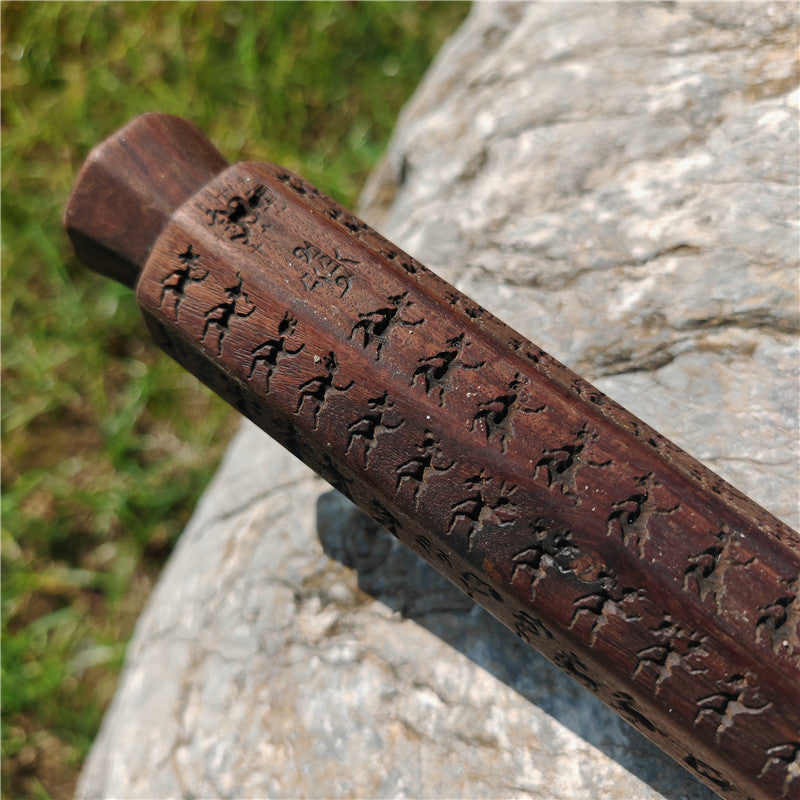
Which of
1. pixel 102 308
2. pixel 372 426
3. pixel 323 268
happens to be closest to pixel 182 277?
pixel 323 268

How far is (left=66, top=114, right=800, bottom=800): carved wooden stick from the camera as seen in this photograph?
1.03 meters

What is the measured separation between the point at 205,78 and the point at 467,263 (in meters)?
1.50

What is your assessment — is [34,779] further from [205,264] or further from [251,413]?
[205,264]

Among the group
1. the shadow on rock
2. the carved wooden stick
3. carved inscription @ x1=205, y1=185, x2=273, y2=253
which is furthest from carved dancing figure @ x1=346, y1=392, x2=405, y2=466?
the shadow on rock

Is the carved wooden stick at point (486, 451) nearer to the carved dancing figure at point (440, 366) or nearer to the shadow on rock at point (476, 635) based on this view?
the carved dancing figure at point (440, 366)

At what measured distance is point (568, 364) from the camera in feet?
5.01

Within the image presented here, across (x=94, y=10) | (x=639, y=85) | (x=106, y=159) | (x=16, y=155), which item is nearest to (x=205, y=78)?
(x=94, y=10)

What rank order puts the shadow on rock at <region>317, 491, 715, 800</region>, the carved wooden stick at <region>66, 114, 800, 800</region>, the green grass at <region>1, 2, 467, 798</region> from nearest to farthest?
the carved wooden stick at <region>66, 114, 800, 800</region> → the shadow on rock at <region>317, 491, 715, 800</region> → the green grass at <region>1, 2, 467, 798</region>

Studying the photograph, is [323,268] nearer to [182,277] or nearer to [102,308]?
[182,277]

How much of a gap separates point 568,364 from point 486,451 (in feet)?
1.68

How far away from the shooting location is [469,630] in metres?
1.42

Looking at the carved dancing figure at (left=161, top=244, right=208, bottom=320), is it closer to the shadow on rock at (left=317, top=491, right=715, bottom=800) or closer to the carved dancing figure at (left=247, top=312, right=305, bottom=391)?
the carved dancing figure at (left=247, top=312, right=305, bottom=391)

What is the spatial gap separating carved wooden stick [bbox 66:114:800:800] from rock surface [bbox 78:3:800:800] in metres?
0.24

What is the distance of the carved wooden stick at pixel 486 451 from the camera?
40.7 inches
